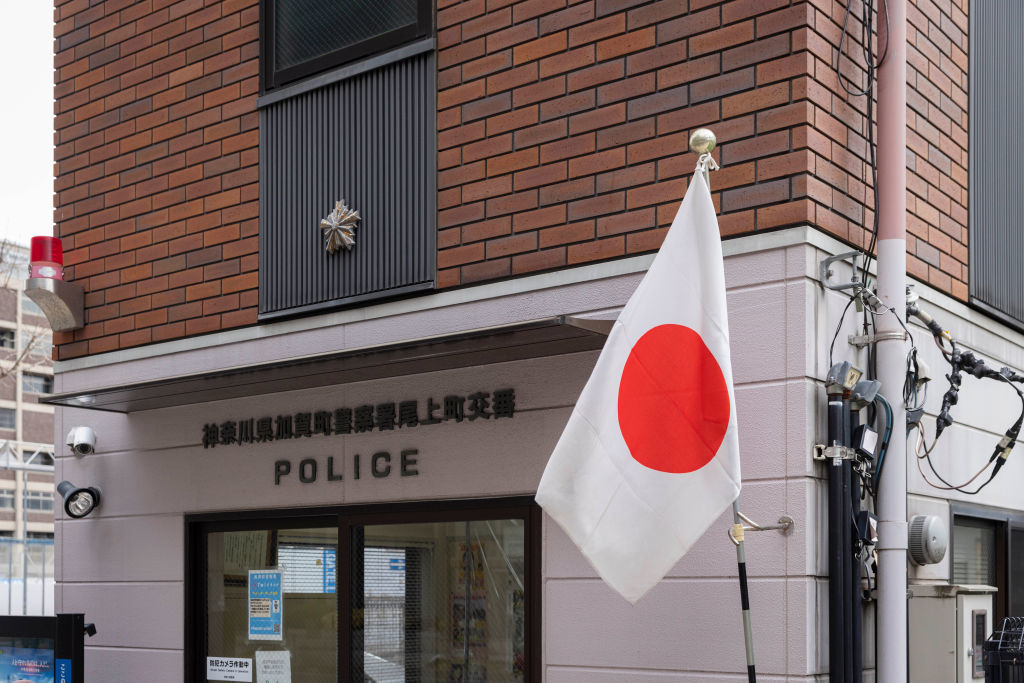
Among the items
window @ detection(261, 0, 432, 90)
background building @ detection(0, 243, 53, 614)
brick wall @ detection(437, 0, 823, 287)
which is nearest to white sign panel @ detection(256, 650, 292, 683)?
brick wall @ detection(437, 0, 823, 287)

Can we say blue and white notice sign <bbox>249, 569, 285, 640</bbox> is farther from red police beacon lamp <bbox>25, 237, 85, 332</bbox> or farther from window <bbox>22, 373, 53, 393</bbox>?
window <bbox>22, 373, 53, 393</bbox>

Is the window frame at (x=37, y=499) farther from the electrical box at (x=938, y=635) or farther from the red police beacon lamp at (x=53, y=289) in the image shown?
the electrical box at (x=938, y=635)

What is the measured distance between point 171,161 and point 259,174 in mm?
817

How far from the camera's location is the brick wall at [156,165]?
7.85m

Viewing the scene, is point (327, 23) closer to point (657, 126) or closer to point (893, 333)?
point (657, 126)

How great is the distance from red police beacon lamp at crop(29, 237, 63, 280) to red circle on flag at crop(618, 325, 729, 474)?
5.20 m

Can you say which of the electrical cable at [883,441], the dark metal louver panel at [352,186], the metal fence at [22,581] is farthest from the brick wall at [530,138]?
the metal fence at [22,581]

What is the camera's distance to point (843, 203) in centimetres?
584

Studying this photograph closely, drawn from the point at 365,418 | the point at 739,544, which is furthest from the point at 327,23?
the point at 739,544

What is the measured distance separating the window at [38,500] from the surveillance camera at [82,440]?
233ft

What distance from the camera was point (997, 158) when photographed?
7.52 meters

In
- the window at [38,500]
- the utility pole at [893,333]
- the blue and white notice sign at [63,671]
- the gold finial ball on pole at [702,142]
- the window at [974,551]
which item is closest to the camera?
the gold finial ball on pole at [702,142]

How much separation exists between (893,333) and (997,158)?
240 cm

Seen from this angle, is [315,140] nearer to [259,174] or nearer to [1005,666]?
[259,174]
